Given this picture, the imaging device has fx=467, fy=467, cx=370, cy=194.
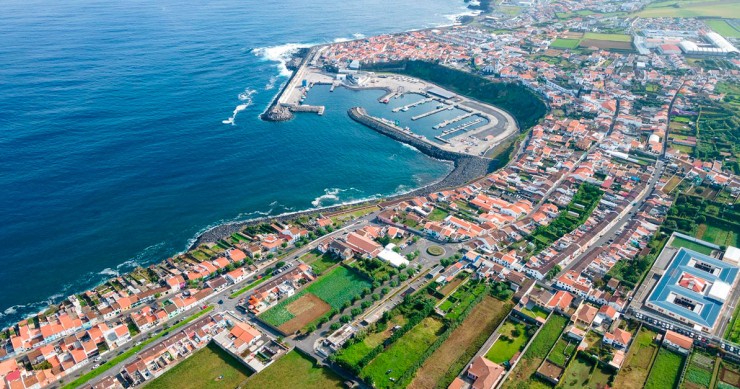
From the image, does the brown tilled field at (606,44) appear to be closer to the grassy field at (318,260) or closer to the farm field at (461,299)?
the farm field at (461,299)

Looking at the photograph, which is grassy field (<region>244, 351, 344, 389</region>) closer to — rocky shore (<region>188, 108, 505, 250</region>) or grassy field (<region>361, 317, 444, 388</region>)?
grassy field (<region>361, 317, 444, 388</region>)

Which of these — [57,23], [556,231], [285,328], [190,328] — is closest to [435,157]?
[556,231]

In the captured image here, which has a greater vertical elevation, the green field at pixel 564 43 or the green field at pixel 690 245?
the green field at pixel 564 43

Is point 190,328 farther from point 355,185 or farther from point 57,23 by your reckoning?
point 57,23

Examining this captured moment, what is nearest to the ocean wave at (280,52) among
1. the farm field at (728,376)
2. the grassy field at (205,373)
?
the grassy field at (205,373)

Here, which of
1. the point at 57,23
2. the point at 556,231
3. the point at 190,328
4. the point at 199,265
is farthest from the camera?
the point at 57,23

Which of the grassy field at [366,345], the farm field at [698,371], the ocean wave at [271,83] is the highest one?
the ocean wave at [271,83]
